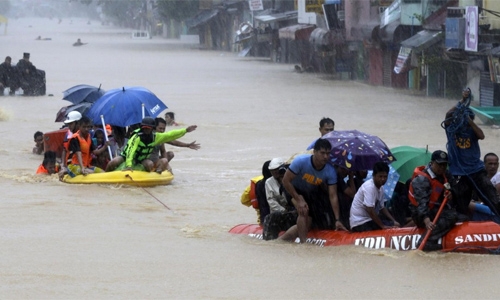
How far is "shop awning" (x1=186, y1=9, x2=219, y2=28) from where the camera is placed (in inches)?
3324

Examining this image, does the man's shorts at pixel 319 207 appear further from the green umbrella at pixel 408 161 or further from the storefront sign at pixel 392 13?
the storefront sign at pixel 392 13

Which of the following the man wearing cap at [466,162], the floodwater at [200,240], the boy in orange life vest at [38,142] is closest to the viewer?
the floodwater at [200,240]

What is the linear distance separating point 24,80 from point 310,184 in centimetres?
2737

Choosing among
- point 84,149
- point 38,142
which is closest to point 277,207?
point 84,149

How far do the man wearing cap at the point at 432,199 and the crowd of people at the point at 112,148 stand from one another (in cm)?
559

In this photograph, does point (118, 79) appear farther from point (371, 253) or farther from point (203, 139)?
point (371, 253)

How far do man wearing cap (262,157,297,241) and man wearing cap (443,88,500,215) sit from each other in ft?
6.25

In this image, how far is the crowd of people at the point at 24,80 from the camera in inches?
1427

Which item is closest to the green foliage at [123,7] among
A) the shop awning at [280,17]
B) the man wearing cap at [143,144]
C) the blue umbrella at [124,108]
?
the shop awning at [280,17]

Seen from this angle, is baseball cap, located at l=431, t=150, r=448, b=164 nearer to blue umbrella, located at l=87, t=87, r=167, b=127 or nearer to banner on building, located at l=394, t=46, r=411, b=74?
blue umbrella, located at l=87, t=87, r=167, b=127

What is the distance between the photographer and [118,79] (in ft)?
149

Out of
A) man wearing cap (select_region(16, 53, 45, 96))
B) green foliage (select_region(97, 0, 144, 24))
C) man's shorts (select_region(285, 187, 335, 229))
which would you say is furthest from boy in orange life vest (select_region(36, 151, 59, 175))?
green foliage (select_region(97, 0, 144, 24))

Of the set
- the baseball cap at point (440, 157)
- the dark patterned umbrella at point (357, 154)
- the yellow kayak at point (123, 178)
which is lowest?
the yellow kayak at point (123, 178)

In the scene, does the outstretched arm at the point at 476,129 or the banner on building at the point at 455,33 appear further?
the banner on building at the point at 455,33
